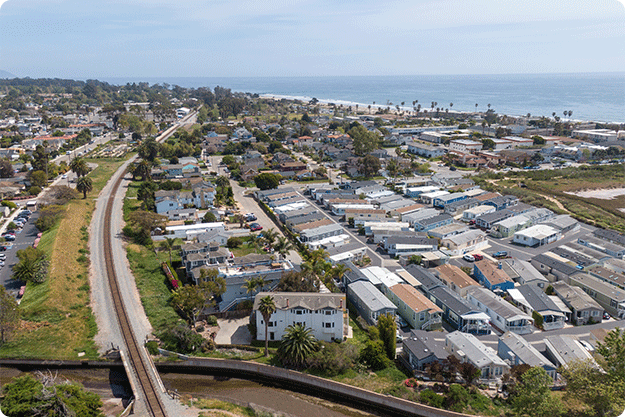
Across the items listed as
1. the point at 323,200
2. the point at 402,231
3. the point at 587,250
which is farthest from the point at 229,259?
the point at 587,250

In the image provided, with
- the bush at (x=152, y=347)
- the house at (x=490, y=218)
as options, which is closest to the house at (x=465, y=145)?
the house at (x=490, y=218)

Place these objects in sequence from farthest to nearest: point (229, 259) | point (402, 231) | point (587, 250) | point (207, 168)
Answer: point (207, 168) < point (402, 231) < point (587, 250) < point (229, 259)

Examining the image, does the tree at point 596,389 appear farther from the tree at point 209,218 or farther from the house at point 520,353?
the tree at point 209,218

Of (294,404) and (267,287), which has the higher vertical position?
(267,287)

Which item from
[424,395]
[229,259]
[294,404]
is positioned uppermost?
[229,259]

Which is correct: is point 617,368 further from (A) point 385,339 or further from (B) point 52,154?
(B) point 52,154

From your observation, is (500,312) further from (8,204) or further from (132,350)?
(8,204)
